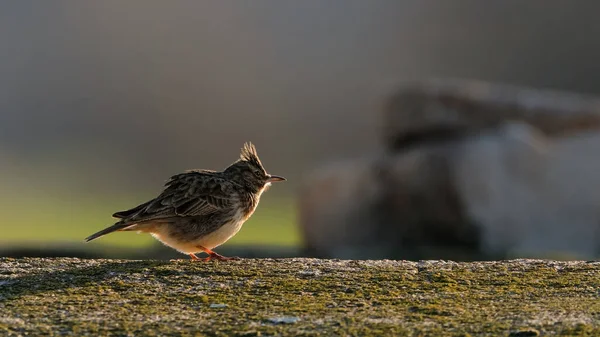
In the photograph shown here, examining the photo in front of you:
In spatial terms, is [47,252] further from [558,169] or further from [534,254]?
[558,169]

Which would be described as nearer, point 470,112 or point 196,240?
point 196,240

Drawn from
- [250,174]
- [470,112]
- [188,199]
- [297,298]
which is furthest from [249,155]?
[470,112]

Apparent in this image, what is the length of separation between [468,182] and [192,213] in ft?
19.9

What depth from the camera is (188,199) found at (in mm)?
5035

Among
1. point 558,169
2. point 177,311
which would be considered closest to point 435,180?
point 558,169

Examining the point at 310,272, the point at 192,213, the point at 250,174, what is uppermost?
the point at 250,174

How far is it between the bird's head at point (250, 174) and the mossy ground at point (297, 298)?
1.60 m

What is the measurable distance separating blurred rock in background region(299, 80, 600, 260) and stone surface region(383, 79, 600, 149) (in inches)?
0.5

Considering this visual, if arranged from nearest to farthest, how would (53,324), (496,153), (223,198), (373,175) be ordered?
(53,324) → (223,198) → (496,153) → (373,175)

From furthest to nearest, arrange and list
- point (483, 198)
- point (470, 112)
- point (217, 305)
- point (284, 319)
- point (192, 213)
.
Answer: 1. point (470, 112)
2. point (483, 198)
3. point (192, 213)
4. point (217, 305)
5. point (284, 319)

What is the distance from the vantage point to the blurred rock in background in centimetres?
1034

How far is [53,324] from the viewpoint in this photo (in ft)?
9.23

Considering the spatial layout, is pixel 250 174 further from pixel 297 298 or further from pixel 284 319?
pixel 284 319

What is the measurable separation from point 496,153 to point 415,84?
1625 millimetres
